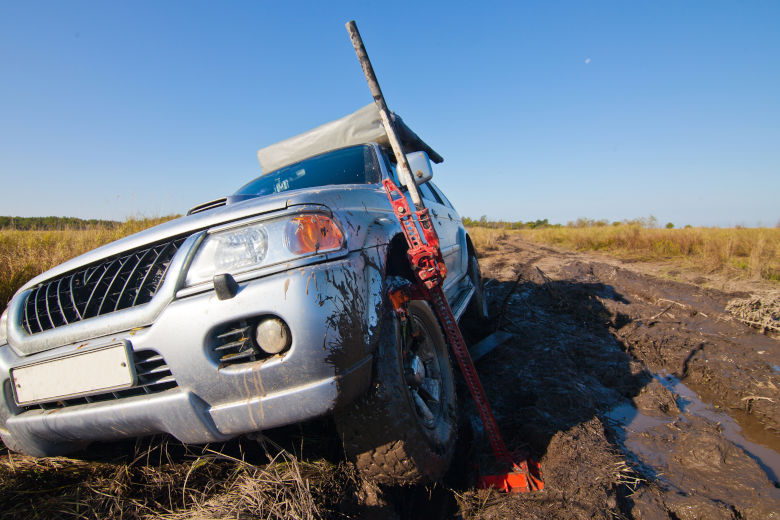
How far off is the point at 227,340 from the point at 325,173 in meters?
1.56

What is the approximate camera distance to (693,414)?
91.6 inches

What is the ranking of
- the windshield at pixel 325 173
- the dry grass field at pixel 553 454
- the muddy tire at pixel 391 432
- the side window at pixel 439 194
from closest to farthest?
the muddy tire at pixel 391 432
the dry grass field at pixel 553 454
the windshield at pixel 325 173
the side window at pixel 439 194

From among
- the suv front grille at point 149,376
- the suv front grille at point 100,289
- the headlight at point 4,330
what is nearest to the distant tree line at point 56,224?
the headlight at point 4,330

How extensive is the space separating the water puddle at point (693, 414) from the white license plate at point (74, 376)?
237cm

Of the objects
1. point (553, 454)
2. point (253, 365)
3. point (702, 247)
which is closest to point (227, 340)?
point (253, 365)

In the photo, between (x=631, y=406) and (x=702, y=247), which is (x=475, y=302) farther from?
(x=702, y=247)

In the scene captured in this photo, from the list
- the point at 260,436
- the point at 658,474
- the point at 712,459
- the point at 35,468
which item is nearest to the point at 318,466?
the point at 260,436

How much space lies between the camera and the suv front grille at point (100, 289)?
1354 mm

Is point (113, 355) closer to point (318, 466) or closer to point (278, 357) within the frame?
point (278, 357)

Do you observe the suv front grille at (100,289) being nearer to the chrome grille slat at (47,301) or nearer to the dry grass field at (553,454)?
the chrome grille slat at (47,301)

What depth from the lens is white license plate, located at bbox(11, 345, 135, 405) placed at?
119 centimetres

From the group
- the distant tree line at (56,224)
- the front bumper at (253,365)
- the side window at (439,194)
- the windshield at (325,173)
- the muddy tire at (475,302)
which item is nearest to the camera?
the front bumper at (253,365)

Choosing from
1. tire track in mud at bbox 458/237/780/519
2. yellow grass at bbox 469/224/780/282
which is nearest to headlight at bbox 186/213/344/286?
tire track in mud at bbox 458/237/780/519

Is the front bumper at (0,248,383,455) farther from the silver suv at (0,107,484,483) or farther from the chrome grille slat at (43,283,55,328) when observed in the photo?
the chrome grille slat at (43,283,55,328)
